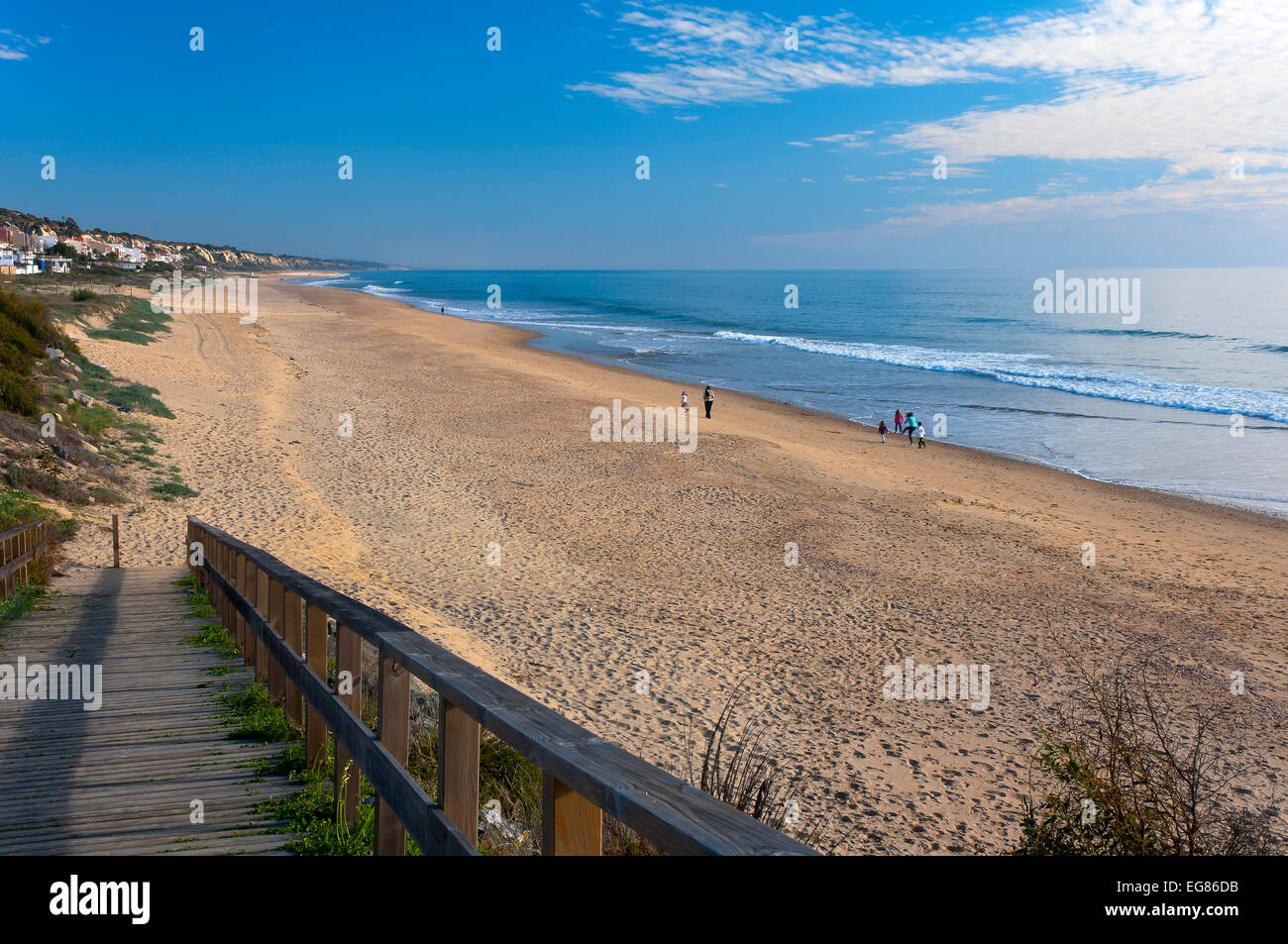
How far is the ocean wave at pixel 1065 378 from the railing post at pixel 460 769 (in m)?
37.6

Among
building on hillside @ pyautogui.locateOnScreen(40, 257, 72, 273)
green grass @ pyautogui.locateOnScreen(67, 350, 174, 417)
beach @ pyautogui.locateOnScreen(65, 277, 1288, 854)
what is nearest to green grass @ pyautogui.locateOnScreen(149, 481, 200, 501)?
beach @ pyautogui.locateOnScreen(65, 277, 1288, 854)

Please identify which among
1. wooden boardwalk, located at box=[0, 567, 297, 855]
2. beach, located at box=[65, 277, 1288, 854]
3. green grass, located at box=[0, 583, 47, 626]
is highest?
wooden boardwalk, located at box=[0, 567, 297, 855]

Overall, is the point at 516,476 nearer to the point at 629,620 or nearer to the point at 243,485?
the point at 243,485

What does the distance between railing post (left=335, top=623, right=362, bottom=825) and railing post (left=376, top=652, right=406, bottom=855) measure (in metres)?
0.50

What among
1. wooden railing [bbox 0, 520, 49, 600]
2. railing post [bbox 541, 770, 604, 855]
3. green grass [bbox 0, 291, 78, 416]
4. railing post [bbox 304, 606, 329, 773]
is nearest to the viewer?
railing post [bbox 541, 770, 604, 855]

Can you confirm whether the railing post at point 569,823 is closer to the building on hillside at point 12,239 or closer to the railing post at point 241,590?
the railing post at point 241,590

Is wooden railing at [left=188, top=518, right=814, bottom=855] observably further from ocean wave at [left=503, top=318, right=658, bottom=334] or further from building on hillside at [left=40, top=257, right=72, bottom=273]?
building on hillside at [left=40, top=257, right=72, bottom=273]

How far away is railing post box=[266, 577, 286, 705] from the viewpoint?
491cm

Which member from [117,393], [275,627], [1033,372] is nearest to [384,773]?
[275,627]

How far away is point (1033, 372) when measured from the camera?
46000mm

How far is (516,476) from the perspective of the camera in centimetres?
1980

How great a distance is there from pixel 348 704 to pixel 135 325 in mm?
39925

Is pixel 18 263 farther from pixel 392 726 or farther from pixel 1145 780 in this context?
pixel 1145 780
